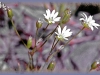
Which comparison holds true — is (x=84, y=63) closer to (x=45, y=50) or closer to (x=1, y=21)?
(x=45, y=50)

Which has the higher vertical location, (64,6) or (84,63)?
(64,6)

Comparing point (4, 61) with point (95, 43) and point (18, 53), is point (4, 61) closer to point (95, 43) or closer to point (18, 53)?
point (18, 53)

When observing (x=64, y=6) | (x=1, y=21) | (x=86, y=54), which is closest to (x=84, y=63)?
(x=86, y=54)

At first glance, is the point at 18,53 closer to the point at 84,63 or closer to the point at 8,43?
the point at 8,43

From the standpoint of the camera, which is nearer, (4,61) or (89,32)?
(4,61)

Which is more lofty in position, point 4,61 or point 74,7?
point 74,7

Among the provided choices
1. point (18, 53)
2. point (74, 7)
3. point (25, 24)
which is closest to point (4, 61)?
point (18, 53)
